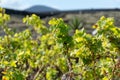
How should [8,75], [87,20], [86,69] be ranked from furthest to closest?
[87,20]
[86,69]
[8,75]

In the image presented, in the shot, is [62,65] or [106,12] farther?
[106,12]

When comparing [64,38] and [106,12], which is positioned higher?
[64,38]

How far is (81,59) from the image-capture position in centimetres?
360

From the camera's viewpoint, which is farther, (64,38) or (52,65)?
(52,65)

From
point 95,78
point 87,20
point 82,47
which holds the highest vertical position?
point 82,47

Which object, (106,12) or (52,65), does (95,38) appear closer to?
(52,65)

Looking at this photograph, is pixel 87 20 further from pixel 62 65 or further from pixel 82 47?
pixel 82 47

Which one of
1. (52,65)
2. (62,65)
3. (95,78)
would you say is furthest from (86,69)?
(52,65)

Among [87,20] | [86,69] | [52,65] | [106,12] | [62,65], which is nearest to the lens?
[86,69]

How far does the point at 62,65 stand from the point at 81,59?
1378 millimetres

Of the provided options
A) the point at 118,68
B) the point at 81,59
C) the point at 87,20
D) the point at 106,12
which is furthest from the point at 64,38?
the point at 106,12

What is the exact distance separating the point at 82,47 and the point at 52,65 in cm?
182

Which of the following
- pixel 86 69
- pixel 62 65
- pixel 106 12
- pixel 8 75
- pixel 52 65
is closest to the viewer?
pixel 8 75

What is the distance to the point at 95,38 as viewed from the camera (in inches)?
140
